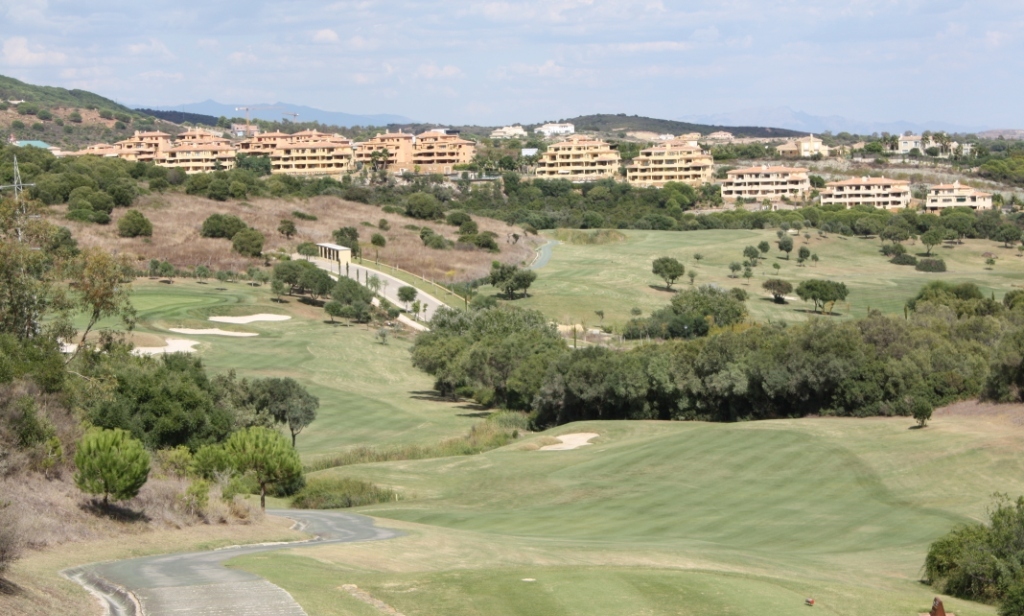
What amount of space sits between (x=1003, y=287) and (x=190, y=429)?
346 feet

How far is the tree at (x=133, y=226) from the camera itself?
12719cm

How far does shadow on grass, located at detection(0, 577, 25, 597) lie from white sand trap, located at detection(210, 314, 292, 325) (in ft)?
261

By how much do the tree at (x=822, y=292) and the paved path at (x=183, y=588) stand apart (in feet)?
318

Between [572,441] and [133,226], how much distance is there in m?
79.5

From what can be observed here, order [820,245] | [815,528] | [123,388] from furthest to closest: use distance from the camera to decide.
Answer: [820,245] < [123,388] < [815,528]

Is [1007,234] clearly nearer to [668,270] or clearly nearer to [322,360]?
[668,270]

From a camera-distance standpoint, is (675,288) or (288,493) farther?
(675,288)

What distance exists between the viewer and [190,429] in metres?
44.9

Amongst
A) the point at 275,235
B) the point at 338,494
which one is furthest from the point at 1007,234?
the point at 338,494

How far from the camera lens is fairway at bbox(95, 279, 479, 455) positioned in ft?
226

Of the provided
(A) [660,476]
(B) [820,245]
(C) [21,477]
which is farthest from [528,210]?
(C) [21,477]

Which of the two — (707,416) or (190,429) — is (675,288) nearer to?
(707,416)

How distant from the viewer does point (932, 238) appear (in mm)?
156250

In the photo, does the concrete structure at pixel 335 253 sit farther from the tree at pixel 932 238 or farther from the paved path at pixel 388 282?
the tree at pixel 932 238
